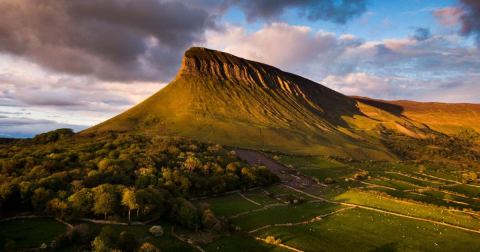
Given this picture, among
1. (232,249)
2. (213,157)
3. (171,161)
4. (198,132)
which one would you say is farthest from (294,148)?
(232,249)

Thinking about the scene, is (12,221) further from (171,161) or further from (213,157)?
(213,157)

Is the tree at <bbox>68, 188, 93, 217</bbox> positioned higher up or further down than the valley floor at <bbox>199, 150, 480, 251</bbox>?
higher up

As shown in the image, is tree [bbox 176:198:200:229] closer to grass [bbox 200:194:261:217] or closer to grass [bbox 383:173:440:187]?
grass [bbox 200:194:261:217]

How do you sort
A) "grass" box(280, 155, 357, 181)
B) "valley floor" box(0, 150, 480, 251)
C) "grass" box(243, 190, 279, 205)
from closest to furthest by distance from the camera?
"valley floor" box(0, 150, 480, 251), "grass" box(243, 190, 279, 205), "grass" box(280, 155, 357, 181)

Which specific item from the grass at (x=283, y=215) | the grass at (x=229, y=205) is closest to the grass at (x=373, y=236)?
the grass at (x=283, y=215)

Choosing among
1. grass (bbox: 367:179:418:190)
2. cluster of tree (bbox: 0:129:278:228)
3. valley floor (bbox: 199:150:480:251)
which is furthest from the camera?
grass (bbox: 367:179:418:190)

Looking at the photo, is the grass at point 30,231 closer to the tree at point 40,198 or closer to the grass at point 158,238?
the tree at point 40,198

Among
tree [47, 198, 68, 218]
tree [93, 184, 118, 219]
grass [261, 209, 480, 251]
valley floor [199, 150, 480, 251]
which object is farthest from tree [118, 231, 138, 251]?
grass [261, 209, 480, 251]
